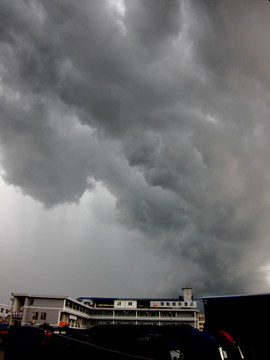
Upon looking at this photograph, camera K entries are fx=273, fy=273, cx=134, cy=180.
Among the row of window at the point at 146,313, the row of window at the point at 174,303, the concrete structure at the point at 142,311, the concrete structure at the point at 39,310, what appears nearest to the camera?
the concrete structure at the point at 39,310

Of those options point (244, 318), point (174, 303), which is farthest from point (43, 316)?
point (174, 303)

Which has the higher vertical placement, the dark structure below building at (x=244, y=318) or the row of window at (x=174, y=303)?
the row of window at (x=174, y=303)

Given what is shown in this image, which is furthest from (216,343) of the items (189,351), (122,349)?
(122,349)

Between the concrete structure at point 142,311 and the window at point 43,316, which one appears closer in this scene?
the window at point 43,316

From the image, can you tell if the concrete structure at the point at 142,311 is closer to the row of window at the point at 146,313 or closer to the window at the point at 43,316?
the row of window at the point at 146,313

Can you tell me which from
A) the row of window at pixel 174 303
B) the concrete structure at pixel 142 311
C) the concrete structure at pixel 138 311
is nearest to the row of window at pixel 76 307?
the concrete structure at pixel 138 311

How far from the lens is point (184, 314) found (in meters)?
94.3

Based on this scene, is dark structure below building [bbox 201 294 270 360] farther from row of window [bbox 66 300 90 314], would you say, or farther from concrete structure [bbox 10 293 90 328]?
row of window [bbox 66 300 90 314]

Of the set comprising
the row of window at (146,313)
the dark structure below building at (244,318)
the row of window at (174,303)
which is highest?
the row of window at (174,303)

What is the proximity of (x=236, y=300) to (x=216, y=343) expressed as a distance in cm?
3578

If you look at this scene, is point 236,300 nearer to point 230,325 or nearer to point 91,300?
point 230,325

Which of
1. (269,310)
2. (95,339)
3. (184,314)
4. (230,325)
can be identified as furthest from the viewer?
(184,314)

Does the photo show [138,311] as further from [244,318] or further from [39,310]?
[244,318]

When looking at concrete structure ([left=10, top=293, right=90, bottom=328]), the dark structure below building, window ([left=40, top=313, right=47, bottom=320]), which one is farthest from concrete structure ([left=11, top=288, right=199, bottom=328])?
the dark structure below building
